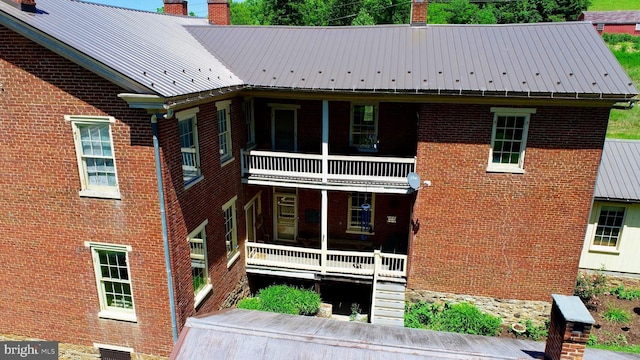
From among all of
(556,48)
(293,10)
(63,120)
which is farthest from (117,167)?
(293,10)

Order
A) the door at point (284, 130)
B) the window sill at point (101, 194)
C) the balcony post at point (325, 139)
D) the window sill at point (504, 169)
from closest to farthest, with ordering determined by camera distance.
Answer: the window sill at point (101, 194) → the window sill at point (504, 169) → the balcony post at point (325, 139) → the door at point (284, 130)

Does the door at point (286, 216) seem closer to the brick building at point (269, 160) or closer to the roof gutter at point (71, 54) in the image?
the brick building at point (269, 160)

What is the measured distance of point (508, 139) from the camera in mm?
12359

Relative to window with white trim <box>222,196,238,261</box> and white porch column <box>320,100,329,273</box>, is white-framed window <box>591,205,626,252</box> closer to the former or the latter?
white porch column <box>320,100,329,273</box>

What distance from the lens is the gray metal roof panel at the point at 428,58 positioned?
1195cm

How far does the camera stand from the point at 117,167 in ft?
31.3

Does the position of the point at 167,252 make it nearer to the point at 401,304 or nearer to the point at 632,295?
the point at 401,304

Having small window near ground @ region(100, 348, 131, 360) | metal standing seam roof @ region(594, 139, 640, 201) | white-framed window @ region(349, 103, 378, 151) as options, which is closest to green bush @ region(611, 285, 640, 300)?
metal standing seam roof @ region(594, 139, 640, 201)

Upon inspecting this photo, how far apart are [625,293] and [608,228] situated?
252 cm

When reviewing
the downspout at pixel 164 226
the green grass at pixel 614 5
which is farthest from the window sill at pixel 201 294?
the green grass at pixel 614 5

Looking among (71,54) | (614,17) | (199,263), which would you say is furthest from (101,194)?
(614,17)

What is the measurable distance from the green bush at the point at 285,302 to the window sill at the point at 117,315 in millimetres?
3507

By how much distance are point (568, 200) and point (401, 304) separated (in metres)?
6.23

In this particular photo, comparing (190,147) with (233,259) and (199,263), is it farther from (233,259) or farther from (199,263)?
(233,259)
